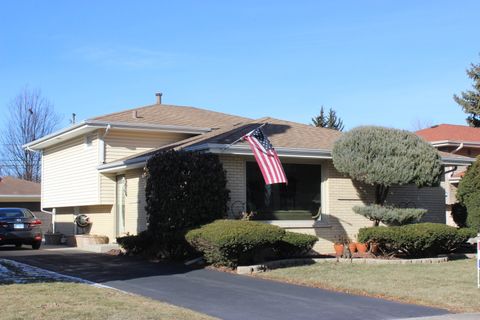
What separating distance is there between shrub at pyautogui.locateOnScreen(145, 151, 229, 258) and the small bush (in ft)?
6.75

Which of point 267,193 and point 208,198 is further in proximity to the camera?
point 267,193

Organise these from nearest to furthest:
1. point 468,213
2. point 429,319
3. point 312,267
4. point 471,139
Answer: point 429,319 < point 312,267 < point 468,213 < point 471,139

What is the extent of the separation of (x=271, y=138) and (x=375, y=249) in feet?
15.7

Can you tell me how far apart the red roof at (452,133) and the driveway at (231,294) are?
22.6 m

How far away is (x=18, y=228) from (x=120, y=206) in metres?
3.52

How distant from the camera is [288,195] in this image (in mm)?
18750

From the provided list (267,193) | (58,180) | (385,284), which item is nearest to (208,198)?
(267,193)

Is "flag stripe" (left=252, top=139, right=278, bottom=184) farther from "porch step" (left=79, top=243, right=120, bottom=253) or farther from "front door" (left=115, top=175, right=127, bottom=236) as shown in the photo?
"front door" (left=115, top=175, right=127, bottom=236)

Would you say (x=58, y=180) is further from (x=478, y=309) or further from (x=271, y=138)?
(x=478, y=309)

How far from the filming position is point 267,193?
→ 1841 centimetres

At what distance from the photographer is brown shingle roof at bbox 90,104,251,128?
2295 centimetres

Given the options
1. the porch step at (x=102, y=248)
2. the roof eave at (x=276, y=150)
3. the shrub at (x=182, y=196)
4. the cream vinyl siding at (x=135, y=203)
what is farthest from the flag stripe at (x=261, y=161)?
the porch step at (x=102, y=248)

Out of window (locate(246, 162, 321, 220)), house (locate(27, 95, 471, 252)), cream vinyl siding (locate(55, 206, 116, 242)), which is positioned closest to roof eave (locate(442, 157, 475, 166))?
house (locate(27, 95, 471, 252))

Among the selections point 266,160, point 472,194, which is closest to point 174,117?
point 266,160
